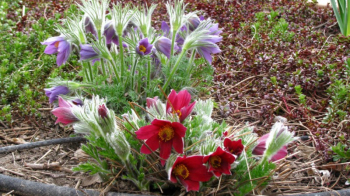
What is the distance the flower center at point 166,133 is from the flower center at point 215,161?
0.18 m

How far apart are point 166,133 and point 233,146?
10.9 inches

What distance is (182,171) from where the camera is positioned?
1385mm

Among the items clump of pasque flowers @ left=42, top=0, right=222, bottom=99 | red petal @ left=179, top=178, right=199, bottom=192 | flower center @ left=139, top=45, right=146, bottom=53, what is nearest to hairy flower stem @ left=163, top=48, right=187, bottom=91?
clump of pasque flowers @ left=42, top=0, right=222, bottom=99

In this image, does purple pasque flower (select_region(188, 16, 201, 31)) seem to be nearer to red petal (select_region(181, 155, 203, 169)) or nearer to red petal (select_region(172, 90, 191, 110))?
red petal (select_region(172, 90, 191, 110))

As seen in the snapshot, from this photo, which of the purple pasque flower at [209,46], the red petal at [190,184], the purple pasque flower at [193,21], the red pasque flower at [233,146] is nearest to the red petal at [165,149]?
the red petal at [190,184]

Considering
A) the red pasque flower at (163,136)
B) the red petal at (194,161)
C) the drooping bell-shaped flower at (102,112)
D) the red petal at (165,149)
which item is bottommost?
the red petal at (194,161)

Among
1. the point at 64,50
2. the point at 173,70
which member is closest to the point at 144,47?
the point at 173,70

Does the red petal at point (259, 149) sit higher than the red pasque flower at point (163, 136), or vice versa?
the red pasque flower at point (163, 136)

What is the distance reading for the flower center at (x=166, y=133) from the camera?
54.3 inches

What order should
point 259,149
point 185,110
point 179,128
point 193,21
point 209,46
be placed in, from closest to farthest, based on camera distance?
point 179,128
point 185,110
point 259,149
point 209,46
point 193,21

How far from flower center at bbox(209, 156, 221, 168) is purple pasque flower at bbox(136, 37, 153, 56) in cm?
72

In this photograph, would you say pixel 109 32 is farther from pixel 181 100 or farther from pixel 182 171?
pixel 182 171

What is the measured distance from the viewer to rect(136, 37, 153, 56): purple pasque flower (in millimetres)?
1808

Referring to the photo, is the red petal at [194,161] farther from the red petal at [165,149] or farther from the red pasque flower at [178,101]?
the red pasque flower at [178,101]
